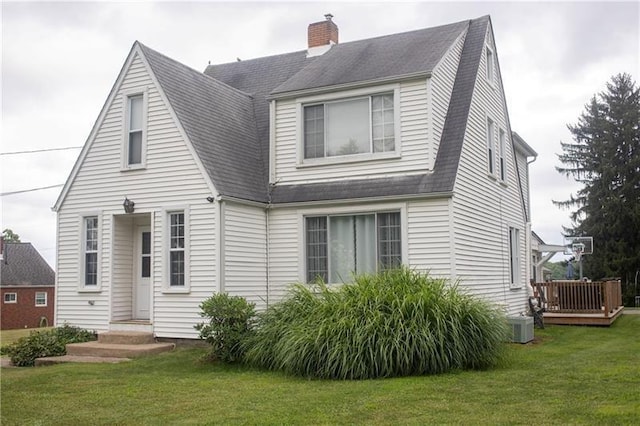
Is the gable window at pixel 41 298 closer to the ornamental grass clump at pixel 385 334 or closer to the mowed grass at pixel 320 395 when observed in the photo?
the mowed grass at pixel 320 395

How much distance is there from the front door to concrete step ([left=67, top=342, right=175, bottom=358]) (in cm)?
149

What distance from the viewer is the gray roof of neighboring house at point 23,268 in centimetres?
5116

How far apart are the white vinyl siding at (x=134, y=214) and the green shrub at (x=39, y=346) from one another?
0.57 metres

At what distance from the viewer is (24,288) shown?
51.8 metres

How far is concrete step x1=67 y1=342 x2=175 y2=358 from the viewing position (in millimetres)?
12945

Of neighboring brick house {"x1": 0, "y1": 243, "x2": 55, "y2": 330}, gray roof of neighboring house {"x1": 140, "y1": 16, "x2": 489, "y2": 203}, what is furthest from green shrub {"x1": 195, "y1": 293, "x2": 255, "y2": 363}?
neighboring brick house {"x1": 0, "y1": 243, "x2": 55, "y2": 330}

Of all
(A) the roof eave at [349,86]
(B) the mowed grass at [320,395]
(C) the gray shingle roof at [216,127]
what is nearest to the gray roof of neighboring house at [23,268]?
(C) the gray shingle roof at [216,127]

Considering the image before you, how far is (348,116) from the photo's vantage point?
50.1ft

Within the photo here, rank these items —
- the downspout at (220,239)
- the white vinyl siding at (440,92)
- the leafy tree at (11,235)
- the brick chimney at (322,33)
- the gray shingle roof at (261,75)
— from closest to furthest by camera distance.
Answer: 1. the downspout at (220,239)
2. the white vinyl siding at (440,92)
3. the gray shingle roof at (261,75)
4. the brick chimney at (322,33)
5. the leafy tree at (11,235)

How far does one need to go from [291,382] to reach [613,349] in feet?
23.1

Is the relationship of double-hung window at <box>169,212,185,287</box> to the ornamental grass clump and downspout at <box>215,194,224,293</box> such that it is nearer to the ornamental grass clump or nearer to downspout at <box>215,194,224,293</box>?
downspout at <box>215,194,224,293</box>

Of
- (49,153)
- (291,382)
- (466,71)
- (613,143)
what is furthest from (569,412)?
(613,143)

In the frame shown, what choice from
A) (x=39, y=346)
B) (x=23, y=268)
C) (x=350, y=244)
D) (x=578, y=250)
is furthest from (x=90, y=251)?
(x=23, y=268)

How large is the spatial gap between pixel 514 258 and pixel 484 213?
3.36 meters
